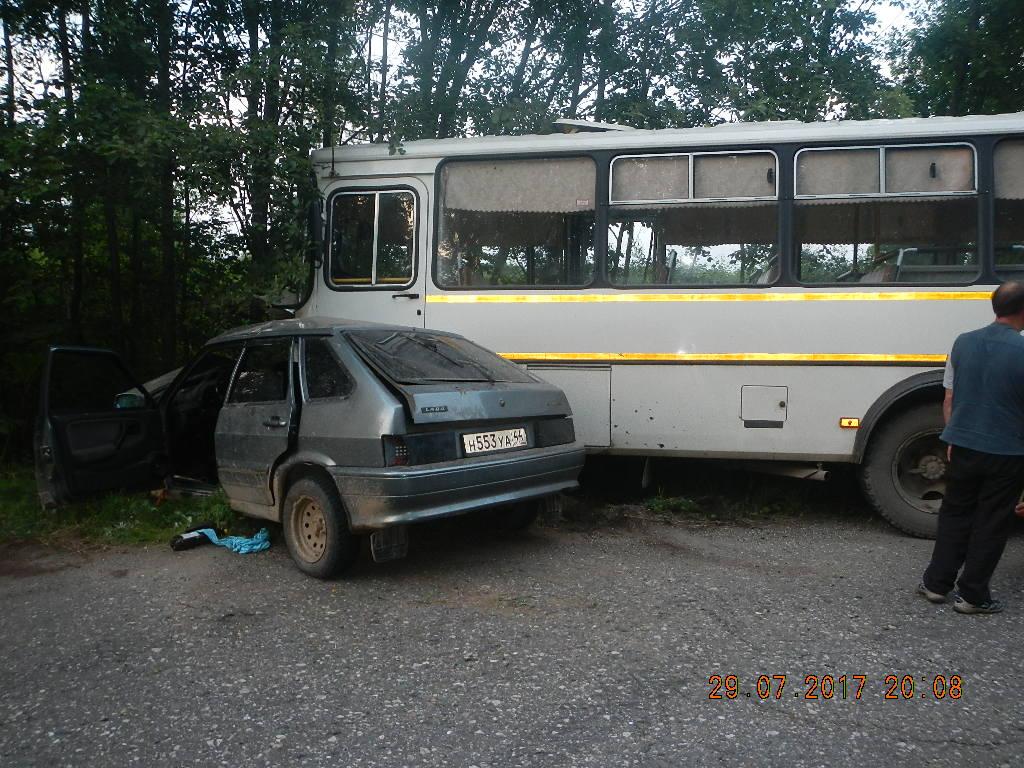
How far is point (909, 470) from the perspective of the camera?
6293 millimetres

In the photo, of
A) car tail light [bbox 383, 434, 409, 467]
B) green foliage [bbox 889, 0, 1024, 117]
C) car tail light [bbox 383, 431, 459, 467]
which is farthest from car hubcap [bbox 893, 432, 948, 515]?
green foliage [bbox 889, 0, 1024, 117]

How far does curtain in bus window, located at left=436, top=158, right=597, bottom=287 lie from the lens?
680 centimetres

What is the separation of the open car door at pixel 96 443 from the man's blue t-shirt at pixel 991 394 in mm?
5584

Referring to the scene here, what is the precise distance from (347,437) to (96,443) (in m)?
2.54

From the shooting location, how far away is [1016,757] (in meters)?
2.86

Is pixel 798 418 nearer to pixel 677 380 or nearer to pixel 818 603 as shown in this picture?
pixel 677 380

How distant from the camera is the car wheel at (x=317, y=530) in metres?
4.93

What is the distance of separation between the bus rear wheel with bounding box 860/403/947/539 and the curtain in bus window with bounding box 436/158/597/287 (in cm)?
260

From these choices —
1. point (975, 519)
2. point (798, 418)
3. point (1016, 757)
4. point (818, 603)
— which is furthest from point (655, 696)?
point (798, 418)

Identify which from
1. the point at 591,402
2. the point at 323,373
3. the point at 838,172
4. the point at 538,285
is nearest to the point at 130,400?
the point at 323,373

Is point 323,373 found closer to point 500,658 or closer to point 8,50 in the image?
point 500,658

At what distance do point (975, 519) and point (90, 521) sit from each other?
6.01 m

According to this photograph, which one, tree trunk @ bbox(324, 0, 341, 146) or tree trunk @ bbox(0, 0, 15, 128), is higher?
tree trunk @ bbox(0, 0, 15, 128)
